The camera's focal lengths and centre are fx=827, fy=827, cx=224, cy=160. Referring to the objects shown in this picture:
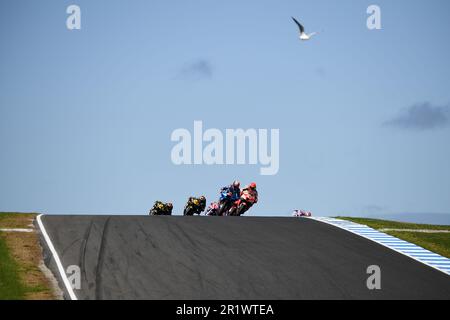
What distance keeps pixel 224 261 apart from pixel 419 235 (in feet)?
32.0

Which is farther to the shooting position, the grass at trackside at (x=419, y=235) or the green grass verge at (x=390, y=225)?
the green grass verge at (x=390, y=225)

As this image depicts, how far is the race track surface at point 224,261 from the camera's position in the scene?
62.6 ft

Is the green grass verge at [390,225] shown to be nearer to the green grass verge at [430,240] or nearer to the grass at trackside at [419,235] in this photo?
the grass at trackside at [419,235]

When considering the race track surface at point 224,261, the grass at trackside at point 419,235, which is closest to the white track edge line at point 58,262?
the race track surface at point 224,261

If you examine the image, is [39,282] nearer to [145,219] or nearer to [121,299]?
A: [121,299]

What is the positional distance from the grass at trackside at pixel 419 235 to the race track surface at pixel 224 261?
2.23m

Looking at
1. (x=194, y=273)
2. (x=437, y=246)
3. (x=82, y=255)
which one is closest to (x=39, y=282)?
(x=82, y=255)

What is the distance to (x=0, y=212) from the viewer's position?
28672 millimetres

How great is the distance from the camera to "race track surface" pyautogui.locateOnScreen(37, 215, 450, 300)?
19.1m

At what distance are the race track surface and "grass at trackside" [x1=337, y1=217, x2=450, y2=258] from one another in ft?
7.32

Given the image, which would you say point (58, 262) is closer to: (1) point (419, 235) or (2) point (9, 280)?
(2) point (9, 280)

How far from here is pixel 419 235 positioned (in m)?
28.7

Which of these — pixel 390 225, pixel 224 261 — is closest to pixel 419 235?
pixel 390 225

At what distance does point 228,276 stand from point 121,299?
Result: 329 centimetres
